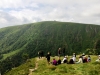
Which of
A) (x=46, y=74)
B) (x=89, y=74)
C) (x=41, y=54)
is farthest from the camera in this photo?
(x=41, y=54)

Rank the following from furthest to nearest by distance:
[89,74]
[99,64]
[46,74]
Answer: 1. [99,64]
2. [46,74]
3. [89,74]

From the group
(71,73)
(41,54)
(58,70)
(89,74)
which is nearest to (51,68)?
(58,70)

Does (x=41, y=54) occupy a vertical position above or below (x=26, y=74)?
above

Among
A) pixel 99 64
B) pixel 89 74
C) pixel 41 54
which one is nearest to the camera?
pixel 89 74

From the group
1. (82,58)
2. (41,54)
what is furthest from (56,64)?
(41,54)

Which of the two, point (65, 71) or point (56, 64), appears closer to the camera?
point (65, 71)

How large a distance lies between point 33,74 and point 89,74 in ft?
35.9

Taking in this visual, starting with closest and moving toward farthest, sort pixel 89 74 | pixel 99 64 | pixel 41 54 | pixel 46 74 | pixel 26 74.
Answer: pixel 89 74 → pixel 46 74 → pixel 99 64 → pixel 26 74 → pixel 41 54

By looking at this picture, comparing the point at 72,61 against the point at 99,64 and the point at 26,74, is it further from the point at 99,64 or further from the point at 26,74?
the point at 26,74

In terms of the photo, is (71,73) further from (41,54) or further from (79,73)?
(41,54)

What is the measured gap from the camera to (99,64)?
3366cm

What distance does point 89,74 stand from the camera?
2795 centimetres

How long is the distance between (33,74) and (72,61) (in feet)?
30.2

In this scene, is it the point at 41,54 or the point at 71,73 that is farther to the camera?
the point at 41,54
